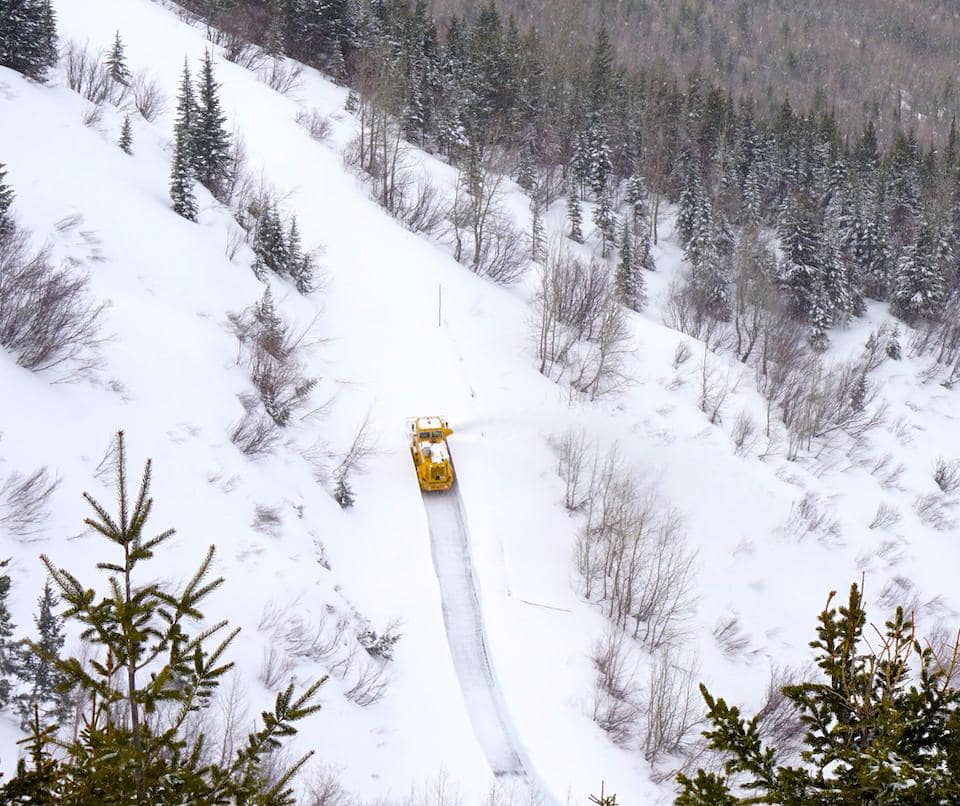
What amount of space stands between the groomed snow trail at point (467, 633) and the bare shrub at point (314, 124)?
27167 mm

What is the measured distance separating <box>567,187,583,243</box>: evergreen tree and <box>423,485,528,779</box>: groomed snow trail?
102ft

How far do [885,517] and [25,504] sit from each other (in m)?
30.9

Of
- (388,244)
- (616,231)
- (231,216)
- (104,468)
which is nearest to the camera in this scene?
(104,468)

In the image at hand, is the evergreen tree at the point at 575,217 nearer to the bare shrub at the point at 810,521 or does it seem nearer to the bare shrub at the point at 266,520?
the bare shrub at the point at 810,521

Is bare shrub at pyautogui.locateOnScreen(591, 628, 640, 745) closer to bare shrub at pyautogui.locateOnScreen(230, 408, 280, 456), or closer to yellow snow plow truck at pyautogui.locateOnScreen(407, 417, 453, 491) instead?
yellow snow plow truck at pyautogui.locateOnScreen(407, 417, 453, 491)

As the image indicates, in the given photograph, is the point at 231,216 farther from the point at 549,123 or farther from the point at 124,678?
the point at 549,123

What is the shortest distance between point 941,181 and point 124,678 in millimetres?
66475

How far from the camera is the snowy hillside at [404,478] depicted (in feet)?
49.1

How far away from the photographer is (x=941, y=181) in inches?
2266

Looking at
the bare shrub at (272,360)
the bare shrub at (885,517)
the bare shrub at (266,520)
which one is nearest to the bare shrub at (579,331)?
the bare shrub at (272,360)

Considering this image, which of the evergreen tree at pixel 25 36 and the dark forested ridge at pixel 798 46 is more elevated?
the dark forested ridge at pixel 798 46

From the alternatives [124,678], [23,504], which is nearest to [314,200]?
[23,504]

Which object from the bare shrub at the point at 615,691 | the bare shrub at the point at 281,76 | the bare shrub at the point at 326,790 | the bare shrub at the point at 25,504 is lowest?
the bare shrub at the point at 615,691

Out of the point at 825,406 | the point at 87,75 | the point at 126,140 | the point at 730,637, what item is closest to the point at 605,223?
the point at 825,406
